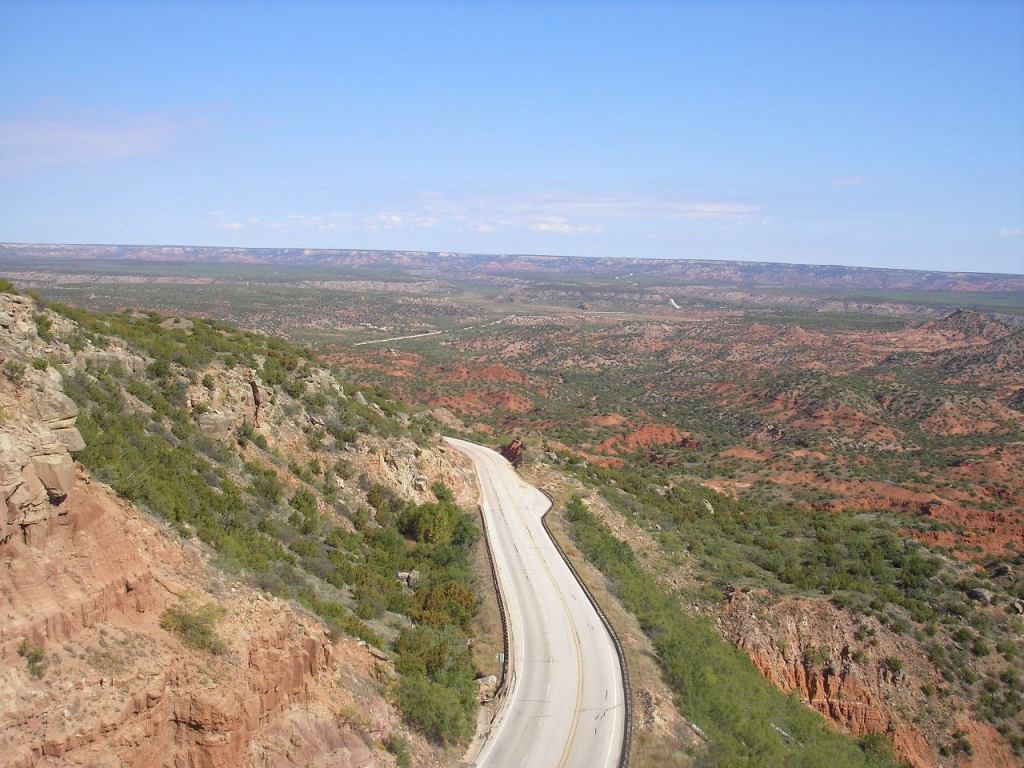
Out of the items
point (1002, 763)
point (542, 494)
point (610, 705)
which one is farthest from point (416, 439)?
point (1002, 763)

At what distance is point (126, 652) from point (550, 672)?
12034 mm

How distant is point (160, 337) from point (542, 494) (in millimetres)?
20934

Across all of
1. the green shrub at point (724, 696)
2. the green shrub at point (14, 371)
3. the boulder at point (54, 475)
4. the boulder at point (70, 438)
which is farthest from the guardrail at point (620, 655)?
the green shrub at point (14, 371)

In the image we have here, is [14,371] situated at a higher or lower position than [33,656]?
higher

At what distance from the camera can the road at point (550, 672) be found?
1661 centimetres

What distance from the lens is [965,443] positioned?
64.9 metres

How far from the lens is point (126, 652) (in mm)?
11945

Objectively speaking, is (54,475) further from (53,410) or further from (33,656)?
(33,656)

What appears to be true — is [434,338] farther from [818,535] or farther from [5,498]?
[5,498]

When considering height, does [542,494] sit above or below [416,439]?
below

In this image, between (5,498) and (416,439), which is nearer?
(5,498)

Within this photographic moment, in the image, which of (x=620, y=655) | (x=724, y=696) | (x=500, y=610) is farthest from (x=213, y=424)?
(x=724, y=696)

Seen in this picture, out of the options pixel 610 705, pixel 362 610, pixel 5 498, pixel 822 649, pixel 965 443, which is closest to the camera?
pixel 5 498

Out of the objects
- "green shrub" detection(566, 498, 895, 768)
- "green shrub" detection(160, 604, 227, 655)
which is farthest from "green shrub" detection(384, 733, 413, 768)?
"green shrub" detection(566, 498, 895, 768)
